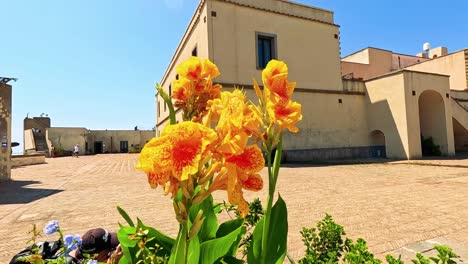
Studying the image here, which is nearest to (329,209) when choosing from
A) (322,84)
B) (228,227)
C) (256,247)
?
(228,227)

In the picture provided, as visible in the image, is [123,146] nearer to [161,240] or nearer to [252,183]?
[161,240]

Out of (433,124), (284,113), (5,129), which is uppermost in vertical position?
(433,124)

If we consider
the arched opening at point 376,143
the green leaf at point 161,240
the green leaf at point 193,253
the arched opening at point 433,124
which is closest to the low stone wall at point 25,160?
the green leaf at point 161,240

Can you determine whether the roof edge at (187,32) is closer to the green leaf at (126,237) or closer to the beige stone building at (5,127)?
the beige stone building at (5,127)

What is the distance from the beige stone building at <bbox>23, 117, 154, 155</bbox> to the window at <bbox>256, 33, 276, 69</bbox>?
25353 millimetres

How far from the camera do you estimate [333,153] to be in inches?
707

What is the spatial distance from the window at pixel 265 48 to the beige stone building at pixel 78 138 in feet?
83.2

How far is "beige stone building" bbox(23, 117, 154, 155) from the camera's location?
121 ft

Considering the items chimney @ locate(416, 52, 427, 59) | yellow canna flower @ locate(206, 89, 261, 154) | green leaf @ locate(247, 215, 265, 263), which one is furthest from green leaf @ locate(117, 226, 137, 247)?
chimney @ locate(416, 52, 427, 59)

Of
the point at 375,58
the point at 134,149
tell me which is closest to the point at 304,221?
the point at 375,58

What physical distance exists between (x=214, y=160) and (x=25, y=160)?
27032mm

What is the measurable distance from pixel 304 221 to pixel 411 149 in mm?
14640

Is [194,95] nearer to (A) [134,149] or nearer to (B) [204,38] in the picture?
→ (B) [204,38]

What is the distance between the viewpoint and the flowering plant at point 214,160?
0.77m
